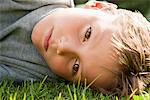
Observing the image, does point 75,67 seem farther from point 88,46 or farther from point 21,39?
point 21,39

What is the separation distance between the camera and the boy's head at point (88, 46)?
5.51 feet

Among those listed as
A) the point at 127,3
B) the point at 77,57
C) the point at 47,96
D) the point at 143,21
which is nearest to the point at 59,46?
the point at 77,57

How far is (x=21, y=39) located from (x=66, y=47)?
0.32 m

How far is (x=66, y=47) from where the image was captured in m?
1.71

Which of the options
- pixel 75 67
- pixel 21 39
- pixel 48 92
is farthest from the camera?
pixel 21 39

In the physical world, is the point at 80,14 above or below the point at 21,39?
above

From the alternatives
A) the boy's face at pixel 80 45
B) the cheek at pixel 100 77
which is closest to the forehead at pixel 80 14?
the boy's face at pixel 80 45

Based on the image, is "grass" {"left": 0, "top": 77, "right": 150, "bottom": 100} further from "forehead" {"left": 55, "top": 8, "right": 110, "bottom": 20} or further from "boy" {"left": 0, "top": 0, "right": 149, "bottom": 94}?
"forehead" {"left": 55, "top": 8, "right": 110, "bottom": 20}

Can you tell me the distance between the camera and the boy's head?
5.51 feet

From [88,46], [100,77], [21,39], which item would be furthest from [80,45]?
[21,39]

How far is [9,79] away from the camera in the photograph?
1.79 meters

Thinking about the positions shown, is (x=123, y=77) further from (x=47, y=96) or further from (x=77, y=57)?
(x=47, y=96)

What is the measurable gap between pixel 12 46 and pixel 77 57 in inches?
13.6

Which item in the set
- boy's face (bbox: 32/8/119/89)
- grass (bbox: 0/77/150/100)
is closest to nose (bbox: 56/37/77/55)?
boy's face (bbox: 32/8/119/89)
